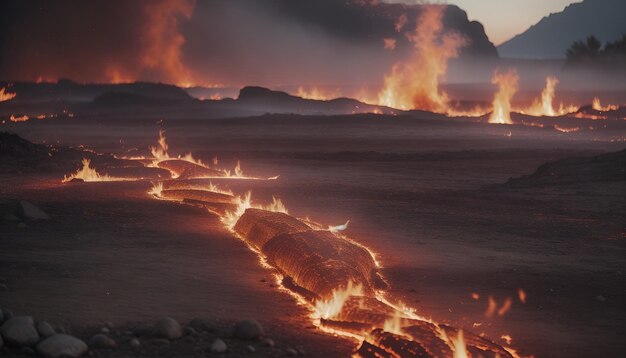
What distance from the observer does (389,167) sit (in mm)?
29125

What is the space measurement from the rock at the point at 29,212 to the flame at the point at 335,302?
21.2 ft

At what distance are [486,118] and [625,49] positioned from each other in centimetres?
4595

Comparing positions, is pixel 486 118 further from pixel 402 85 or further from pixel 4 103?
pixel 4 103

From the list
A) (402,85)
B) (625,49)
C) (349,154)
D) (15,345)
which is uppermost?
(625,49)

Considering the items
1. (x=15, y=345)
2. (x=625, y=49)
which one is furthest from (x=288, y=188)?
(x=625, y=49)

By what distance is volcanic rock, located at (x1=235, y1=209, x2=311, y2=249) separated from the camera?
11867 millimetres

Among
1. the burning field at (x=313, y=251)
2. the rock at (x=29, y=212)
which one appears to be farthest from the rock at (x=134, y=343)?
the rock at (x=29, y=212)

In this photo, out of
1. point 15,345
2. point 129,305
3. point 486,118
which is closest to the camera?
point 15,345

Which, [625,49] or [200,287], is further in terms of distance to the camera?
[625,49]

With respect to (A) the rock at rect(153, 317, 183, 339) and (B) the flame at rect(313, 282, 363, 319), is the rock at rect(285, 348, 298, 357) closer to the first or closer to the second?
(A) the rock at rect(153, 317, 183, 339)

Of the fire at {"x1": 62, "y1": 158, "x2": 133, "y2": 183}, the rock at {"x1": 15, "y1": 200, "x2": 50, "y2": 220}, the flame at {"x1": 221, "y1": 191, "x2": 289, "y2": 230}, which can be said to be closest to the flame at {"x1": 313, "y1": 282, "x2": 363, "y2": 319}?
the flame at {"x1": 221, "y1": 191, "x2": 289, "y2": 230}

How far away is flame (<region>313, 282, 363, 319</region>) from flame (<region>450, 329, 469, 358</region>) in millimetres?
1367

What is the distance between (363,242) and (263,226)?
5.15ft

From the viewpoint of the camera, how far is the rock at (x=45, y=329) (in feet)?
22.1
